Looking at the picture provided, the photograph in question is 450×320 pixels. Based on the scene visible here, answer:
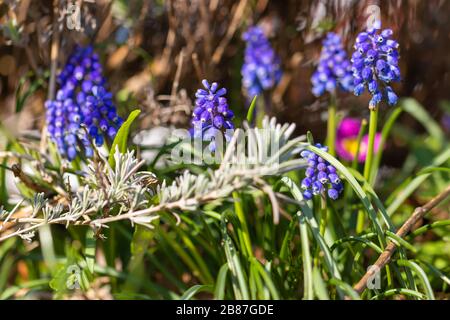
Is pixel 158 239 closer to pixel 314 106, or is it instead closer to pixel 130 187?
pixel 130 187

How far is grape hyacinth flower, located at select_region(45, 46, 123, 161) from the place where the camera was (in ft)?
7.77

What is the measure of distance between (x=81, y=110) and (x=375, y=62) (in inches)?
43.8

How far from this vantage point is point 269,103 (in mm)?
3541

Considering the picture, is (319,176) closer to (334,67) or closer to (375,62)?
(375,62)

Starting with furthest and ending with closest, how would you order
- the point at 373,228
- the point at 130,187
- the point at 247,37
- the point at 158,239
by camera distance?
1. the point at 247,37
2. the point at 158,239
3. the point at 373,228
4. the point at 130,187

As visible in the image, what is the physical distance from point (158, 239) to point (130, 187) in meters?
0.61

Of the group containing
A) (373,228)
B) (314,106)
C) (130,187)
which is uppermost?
(314,106)

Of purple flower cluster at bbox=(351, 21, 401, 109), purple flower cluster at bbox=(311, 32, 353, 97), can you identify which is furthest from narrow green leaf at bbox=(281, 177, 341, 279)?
purple flower cluster at bbox=(311, 32, 353, 97)

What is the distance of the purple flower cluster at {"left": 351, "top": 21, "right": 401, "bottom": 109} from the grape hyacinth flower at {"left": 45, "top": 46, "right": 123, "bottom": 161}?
2.93 ft

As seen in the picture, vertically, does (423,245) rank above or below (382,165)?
below

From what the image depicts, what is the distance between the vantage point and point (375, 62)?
6.73 feet
